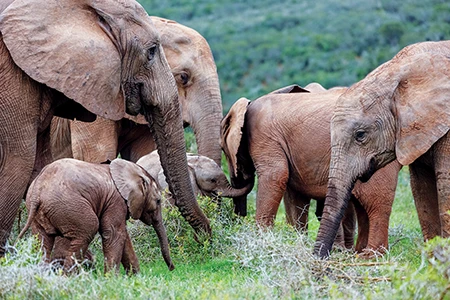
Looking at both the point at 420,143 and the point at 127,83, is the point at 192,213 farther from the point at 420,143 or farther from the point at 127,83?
the point at 420,143

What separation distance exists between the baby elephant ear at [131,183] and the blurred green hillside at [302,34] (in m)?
27.3

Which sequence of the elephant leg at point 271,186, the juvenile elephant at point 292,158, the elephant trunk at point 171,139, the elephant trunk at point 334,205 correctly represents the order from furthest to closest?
1. the elephant leg at point 271,186
2. the juvenile elephant at point 292,158
3. the elephant trunk at point 171,139
4. the elephant trunk at point 334,205

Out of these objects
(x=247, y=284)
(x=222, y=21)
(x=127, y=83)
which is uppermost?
(x=127, y=83)

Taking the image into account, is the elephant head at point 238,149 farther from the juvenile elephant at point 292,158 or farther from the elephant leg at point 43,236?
the elephant leg at point 43,236

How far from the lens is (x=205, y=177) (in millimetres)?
9156

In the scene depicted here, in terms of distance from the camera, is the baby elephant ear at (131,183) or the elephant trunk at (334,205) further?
the baby elephant ear at (131,183)

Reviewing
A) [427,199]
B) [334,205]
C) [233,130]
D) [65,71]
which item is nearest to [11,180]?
[65,71]

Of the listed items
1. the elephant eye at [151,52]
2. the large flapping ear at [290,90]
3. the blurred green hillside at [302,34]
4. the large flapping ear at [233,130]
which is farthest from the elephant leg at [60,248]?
the blurred green hillside at [302,34]

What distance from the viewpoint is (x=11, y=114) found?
670 centimetres

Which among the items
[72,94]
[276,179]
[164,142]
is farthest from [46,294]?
[276,179]

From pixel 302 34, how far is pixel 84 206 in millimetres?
37277

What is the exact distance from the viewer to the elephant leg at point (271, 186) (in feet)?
29.3

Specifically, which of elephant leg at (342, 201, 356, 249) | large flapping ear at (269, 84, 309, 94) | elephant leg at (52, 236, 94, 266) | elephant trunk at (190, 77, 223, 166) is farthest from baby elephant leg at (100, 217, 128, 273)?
large flapping ear at (269, 84, 309, 94)

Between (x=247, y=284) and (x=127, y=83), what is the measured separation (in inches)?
70.1
